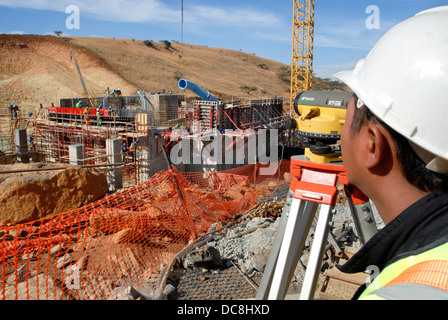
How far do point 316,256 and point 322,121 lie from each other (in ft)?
2.79

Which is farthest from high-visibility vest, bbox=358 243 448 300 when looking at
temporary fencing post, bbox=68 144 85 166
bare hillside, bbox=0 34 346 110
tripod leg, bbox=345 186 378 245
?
bare hillside, bbox=0 34 346 110

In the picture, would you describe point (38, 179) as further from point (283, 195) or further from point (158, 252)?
point (283, 195)

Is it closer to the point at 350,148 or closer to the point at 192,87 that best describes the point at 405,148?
the point at 350,148

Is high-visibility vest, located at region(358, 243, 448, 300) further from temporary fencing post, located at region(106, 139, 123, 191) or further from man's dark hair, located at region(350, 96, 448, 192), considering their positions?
temporary fencing post, located at region(106, 139, 123, 191)

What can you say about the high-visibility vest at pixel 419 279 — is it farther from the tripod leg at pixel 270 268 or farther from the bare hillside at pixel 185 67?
the bare hillside at pixel 185 67

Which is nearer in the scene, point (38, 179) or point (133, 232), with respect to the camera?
point (133, 232)

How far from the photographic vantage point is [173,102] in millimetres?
21188

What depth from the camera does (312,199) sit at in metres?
1.50

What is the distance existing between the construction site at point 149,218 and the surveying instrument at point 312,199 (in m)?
0.05

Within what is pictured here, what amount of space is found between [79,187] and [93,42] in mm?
58659

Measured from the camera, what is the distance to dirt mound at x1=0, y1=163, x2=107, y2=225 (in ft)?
25.2

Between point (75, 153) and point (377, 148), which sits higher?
point (377, 148)

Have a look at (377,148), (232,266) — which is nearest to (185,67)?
(232,266)

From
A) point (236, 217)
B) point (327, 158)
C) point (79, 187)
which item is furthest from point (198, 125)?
point (327, 158)
